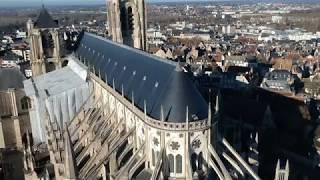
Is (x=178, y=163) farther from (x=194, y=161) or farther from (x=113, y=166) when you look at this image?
(x=113, y=166)

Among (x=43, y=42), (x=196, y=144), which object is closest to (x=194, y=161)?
(x=196, y=144)

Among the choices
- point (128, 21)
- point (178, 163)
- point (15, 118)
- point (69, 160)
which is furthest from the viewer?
point (128, 21)

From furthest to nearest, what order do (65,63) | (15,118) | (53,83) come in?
(65,63)
(15,118)
(53,83)

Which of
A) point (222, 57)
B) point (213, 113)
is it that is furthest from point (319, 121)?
point (222, 57)

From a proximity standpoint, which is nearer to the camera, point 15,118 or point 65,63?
point 15,118

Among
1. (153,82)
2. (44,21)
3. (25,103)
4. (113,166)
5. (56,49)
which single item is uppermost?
(44,21)

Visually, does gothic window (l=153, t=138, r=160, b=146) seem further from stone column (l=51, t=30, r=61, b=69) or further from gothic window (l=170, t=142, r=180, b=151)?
stone column (l=51, t=30, r=61, b=69)

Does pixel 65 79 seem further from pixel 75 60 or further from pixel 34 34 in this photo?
pixel 34 34

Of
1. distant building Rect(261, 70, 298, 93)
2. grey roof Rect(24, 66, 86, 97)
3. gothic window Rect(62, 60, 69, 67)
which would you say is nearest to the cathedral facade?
grey roof Rect(24, 66, 86, 97)
